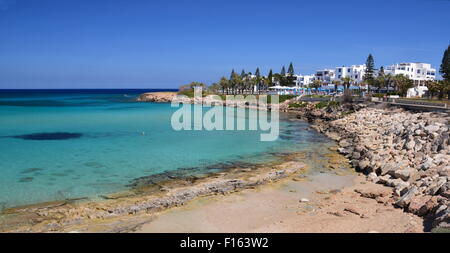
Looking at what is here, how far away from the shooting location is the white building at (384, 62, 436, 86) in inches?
3159

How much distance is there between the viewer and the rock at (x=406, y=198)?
39.2ft

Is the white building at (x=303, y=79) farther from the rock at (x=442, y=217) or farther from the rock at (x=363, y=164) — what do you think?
the rock at (x=442, y=217)

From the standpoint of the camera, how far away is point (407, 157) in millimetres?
18734

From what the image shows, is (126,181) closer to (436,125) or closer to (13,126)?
(436,125)

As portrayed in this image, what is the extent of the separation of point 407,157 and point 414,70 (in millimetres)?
77034

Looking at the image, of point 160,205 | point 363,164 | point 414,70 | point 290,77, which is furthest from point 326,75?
point 160,205

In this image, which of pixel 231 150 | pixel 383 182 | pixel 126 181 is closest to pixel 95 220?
pixel 126 181

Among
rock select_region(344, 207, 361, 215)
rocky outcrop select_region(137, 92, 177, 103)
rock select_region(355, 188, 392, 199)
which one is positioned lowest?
rock select_region(344, 207, 361, 215)

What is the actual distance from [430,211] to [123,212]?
1021 centimetres

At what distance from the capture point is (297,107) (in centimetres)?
6228

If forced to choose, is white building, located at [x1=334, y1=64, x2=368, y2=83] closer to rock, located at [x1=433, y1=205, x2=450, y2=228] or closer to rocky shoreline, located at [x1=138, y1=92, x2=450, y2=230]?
rocky shoreline, located at [x1=138, y1=92, x2=450, y2=230]

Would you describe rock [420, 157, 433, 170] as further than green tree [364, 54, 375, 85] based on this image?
No

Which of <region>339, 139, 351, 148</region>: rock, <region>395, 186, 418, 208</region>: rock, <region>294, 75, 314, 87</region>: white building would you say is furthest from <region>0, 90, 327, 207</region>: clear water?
<region>294, 75, 314, 87</region>: white building
